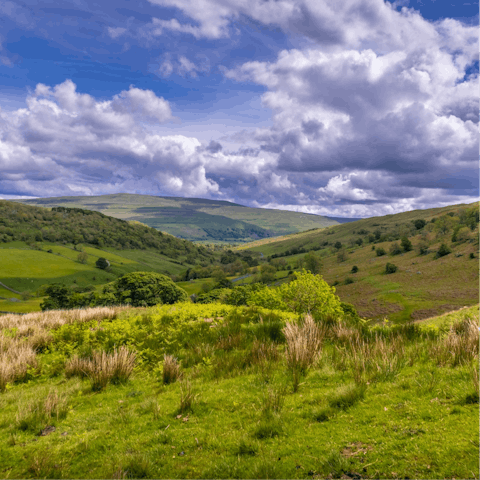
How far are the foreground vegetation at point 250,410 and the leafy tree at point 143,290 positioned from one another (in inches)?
1647

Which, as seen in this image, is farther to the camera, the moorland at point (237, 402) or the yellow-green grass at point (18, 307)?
the yellow-green grass at point (18, 307)

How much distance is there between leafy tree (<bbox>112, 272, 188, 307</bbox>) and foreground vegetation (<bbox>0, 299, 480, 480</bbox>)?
41.8 metres

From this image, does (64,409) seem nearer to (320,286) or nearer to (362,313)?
(320,286)

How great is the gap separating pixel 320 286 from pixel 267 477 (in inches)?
1105

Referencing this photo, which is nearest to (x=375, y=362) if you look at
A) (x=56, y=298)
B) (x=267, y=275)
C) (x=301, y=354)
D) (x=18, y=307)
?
(x=301, y=354)

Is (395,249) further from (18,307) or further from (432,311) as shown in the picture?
(18,307)

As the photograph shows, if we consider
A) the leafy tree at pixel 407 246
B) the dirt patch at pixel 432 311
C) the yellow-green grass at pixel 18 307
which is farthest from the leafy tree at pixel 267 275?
the yellow-green grass at pixel 18 307

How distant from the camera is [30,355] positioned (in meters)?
9.88

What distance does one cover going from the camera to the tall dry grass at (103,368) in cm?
834

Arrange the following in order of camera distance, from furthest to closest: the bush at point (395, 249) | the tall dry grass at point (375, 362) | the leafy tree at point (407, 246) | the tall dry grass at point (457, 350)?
1. the bush at point (395, 249)
2. the leafy tree at point (407, 246)
3. the tall dry grass at point (457, 350)
4. the tall dry grass at point (375, 362)

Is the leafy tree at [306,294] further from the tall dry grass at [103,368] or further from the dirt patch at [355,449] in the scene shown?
the dirt patch at [355,449]

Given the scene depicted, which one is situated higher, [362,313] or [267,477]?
[267,477]

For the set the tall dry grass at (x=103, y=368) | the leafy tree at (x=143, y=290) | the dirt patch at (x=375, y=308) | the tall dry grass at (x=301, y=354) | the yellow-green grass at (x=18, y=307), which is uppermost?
the tall dry grass at (x=301, y=354)

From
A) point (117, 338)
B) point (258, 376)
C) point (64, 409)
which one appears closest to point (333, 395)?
point (258, 376)
